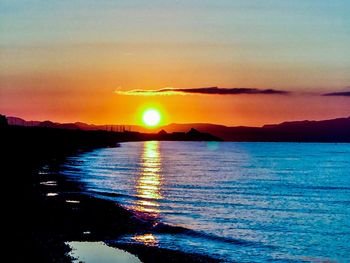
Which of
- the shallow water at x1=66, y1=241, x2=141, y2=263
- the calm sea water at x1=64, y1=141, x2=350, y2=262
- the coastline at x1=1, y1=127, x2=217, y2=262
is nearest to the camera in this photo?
the coastline at x1=1, y1=127, x2=217, y2=262

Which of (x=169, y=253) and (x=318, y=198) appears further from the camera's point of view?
(x=318, y=198)

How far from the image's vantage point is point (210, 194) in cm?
7425

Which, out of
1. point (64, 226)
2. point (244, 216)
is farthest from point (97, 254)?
point (244, 216)

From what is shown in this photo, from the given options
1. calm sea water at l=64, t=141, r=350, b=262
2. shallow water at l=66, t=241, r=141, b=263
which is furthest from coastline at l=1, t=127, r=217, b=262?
calm sea water at l=64, t=141, r=350, b=262

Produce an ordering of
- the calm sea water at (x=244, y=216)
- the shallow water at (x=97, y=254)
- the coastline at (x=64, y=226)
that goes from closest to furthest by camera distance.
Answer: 1. the coastline at (x=64, y=226)
2. the shallow water at (x=97, y=254)
3. the calm sea water at (x=244, y=216)

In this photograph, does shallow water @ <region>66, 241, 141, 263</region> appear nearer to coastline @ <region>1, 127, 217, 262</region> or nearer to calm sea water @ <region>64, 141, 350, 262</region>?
coastline @ <region>1, 127, 217, 262</region>

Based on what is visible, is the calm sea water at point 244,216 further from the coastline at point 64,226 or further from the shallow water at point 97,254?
the shallow water at point 97,254

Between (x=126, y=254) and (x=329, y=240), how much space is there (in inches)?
718

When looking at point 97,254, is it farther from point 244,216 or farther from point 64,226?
point 244,216

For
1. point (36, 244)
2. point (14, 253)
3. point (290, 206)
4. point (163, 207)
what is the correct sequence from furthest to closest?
point (290, 206) < point (163, 207) < point (36, 244) < point (14, 253)

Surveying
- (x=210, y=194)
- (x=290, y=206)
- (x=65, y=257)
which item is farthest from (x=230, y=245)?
(x=210, y=194)

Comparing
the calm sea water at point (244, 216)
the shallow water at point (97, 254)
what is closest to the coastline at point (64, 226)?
the shallow water at point (97, 254)

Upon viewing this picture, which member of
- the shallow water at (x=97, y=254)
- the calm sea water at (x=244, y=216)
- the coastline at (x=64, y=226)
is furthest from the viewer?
the calm sea water at (x=244, y=216)

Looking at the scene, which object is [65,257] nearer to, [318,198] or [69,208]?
[69,208]
